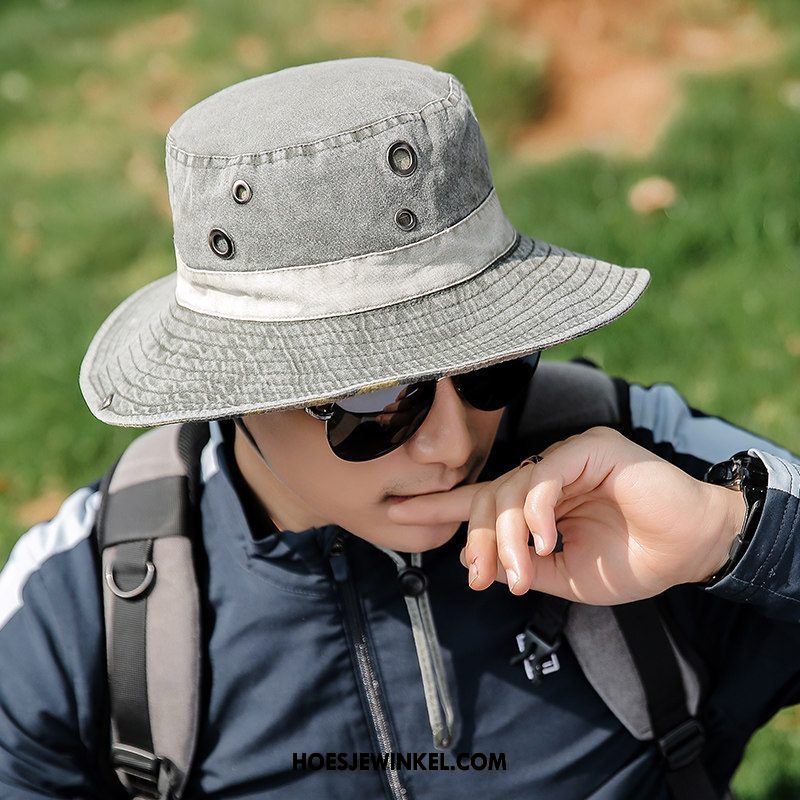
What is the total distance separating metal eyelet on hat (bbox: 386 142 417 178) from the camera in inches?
71.4

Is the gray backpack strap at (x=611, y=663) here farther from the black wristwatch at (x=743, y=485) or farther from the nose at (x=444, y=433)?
the nose at (x=444, y=433)

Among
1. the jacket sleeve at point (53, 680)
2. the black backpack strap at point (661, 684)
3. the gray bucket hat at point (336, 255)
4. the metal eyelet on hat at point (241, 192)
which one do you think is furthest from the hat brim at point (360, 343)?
the black backpack strap at point (661, 684)

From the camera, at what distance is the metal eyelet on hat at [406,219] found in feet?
6.02

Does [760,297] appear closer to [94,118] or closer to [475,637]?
[475,637]

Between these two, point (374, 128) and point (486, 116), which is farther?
point (486, 116)

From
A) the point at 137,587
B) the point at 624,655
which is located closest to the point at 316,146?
the point at 137,587

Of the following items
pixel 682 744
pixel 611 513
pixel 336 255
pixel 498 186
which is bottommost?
pixel 682 744

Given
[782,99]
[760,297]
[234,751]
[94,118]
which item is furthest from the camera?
[94,118]

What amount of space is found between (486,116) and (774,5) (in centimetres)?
175

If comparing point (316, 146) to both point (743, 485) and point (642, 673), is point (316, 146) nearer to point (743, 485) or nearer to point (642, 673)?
point (743, 485)

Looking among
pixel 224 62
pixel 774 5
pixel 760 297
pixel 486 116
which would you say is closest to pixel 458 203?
pixel 760 297

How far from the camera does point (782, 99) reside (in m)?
5.55

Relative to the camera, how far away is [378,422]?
6.34 ft

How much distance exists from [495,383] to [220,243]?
1.93 ft
